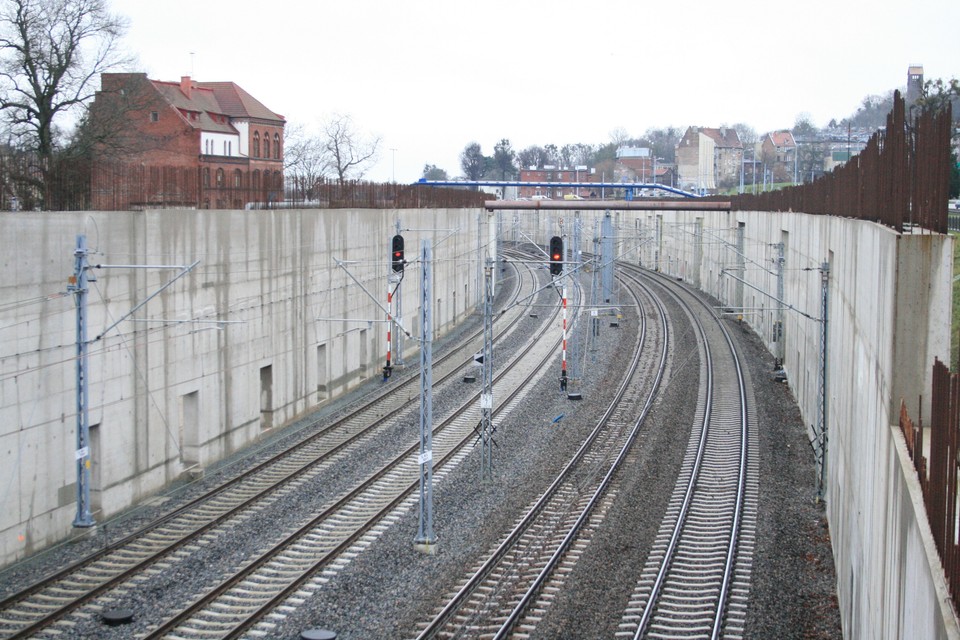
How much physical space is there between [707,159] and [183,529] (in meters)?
113

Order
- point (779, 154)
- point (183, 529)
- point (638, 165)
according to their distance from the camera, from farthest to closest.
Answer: point (638, 165) → point (779, 154) → point (183, 529)

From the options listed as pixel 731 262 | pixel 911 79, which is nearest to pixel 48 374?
pixel 731 262

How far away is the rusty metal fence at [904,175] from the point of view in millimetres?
9375

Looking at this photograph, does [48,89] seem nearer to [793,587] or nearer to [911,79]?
[793,587]

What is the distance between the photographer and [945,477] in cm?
643

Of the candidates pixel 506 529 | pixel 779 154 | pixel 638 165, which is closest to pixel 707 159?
pixel 779 154

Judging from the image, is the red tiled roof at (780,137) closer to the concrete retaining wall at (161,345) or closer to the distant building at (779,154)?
the distant building at (779,154)

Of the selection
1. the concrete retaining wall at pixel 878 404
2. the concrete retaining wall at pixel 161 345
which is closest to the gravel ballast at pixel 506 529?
the concrete retaining wall at pixel 878 404

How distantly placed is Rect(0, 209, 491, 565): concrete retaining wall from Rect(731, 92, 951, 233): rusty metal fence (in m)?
10.3

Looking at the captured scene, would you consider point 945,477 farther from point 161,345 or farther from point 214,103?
point 214,103

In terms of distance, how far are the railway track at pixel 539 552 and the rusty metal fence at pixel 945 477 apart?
6654 mm

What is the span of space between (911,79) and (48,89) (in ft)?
141

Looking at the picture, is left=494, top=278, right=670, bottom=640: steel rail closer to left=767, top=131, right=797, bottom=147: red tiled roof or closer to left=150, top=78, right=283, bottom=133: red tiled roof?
left=150, top=78, right=283, bottom=133: red tiled roof

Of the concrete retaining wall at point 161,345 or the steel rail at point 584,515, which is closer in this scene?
the steel rail at point 584,515
